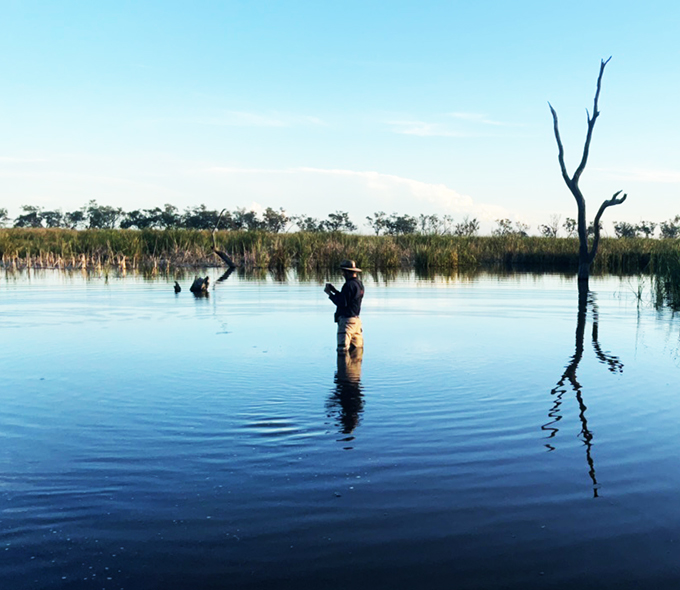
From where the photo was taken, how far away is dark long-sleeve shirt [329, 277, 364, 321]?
12008mm

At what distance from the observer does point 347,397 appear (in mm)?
9211

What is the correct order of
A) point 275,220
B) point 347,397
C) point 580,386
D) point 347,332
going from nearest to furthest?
point 347,397 → point 580,386 → point 347,332 → point 275,220

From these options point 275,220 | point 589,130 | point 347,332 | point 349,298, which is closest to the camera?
point 349,298

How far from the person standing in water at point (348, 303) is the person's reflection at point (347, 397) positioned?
0.92 feet

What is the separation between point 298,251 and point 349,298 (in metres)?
32.8

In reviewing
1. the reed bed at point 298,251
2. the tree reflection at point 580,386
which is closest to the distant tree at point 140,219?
the reed bed at point 298,251

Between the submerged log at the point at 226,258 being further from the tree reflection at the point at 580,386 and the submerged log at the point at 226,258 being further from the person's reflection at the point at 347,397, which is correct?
the person's reflection at the point at 347,397

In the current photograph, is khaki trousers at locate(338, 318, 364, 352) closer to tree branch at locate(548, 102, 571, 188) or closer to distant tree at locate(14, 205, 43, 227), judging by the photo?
tree branch at locate(548, 102, 571, 188)

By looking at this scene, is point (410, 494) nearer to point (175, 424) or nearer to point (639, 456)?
point (639, 456)

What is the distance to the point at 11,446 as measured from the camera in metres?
7.05

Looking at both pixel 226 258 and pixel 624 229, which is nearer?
pixel 226 258

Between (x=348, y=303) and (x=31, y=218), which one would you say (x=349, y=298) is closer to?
(x=348, y=303)

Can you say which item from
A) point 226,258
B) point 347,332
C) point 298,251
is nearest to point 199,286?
point 347,332

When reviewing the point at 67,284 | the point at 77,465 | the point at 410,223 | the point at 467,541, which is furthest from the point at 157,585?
the point at 410,223
